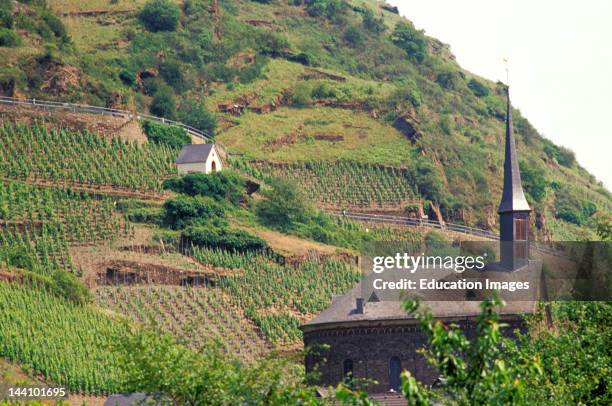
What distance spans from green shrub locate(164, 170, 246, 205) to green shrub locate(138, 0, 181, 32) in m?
33.9

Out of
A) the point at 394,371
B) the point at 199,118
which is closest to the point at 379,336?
the point at 394,371

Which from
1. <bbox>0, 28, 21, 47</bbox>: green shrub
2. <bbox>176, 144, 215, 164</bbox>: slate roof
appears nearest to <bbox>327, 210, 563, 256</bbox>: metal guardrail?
<bbox>176, 144, 215, 164</bbox>: slate roof

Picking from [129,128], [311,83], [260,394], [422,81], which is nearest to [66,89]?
[129,128]

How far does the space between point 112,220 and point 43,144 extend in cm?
996

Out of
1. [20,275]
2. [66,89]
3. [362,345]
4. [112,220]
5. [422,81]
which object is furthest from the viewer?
[422,81]

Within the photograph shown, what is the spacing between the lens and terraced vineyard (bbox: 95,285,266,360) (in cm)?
8794

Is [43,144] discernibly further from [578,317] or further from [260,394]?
[260,394]

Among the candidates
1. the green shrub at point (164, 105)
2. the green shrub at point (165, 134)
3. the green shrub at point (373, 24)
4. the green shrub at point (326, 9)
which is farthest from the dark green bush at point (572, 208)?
the green shrub at point (165, 134)

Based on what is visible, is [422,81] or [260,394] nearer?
[260,394]

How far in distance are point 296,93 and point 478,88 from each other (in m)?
33.1

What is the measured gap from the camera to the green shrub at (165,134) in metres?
114

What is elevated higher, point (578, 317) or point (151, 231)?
point (578, 317)

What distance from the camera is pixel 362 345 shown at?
7219cm

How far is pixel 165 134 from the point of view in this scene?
114500 millimetres
